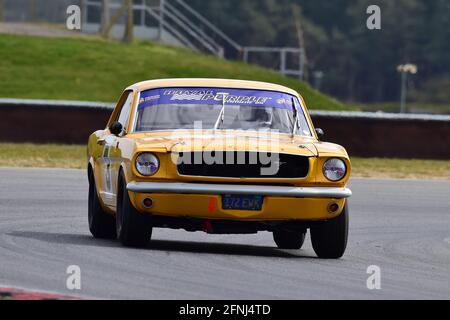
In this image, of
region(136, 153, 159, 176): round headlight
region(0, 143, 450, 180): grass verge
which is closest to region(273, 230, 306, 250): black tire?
region(136, 153, 159, 176): round headlight

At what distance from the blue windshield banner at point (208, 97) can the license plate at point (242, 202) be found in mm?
1329

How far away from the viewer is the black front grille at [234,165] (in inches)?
419

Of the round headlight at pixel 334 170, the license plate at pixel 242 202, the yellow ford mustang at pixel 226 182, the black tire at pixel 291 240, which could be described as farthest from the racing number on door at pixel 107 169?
the round headlight at pixel 334 170

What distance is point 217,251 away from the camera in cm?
1134

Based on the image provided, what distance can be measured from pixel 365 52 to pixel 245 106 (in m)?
99.9

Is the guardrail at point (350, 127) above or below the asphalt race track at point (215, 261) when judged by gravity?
below

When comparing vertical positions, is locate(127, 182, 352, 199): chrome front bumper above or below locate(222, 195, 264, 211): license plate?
above

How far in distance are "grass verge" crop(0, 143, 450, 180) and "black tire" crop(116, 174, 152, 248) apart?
498 inches

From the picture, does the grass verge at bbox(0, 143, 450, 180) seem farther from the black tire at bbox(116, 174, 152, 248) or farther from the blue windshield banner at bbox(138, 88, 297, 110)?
the black tire at bbox(116, 174, 152, 248)

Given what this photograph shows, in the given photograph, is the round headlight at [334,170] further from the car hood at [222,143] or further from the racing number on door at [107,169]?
the racing number on door at [107,169]

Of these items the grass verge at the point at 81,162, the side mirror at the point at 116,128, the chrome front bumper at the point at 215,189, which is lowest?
the grass verge at the point at 81,162

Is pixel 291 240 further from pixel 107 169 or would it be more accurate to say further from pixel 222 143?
pixel 222 143

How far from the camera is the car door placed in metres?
11.5

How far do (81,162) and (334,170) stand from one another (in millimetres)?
14302
